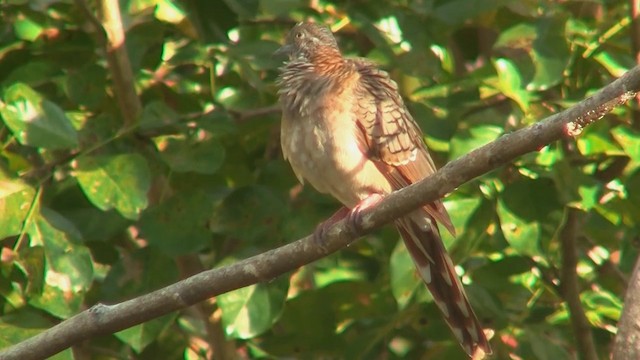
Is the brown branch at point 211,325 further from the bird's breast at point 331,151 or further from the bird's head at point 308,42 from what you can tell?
the bird's head at point 308,42

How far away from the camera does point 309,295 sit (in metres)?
5.67

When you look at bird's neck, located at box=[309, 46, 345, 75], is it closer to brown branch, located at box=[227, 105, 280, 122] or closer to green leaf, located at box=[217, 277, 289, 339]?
brown branch, located at box=[227, 105, 280, 122]

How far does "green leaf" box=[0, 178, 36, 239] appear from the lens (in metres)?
4.66

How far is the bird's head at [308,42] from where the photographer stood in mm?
5719

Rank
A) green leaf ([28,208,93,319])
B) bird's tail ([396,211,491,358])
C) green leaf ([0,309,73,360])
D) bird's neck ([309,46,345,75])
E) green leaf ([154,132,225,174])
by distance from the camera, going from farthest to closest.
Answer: bird's neck ([309,46,345,75]) → green leaf ([154,132,225,174]) → bird's tail ([396,211,491,358]) → green leaf ([28,208,93,319]) → green leaf ([0,309,73,360])

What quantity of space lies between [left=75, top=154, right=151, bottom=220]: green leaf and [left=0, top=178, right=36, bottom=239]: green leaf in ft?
0.79

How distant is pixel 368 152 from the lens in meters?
5.31

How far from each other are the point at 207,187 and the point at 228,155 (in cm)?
23

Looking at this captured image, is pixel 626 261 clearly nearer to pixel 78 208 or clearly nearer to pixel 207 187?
pixel 207 187

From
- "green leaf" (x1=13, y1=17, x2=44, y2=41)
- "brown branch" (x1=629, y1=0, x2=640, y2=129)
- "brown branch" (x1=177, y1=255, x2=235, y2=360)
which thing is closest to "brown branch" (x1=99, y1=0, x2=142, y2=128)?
"green leaf" (x1=13, y1=17, x2=44, y2=41)

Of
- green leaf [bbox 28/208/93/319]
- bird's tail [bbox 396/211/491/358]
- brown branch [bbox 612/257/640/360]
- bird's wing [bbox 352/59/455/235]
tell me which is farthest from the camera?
bird's wing [bbox 352/59/455/235]

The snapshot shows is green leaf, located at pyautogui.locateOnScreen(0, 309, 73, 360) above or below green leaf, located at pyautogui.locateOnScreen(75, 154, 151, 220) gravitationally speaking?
below

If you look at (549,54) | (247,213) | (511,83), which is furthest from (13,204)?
(549,54)

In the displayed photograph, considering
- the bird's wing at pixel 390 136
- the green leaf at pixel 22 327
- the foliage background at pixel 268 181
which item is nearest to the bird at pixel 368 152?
the bird's wing at pixel 390 136
